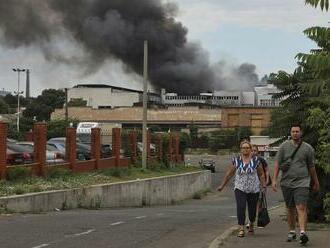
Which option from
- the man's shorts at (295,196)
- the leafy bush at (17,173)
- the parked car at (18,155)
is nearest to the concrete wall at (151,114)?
the parked car at (18,155)

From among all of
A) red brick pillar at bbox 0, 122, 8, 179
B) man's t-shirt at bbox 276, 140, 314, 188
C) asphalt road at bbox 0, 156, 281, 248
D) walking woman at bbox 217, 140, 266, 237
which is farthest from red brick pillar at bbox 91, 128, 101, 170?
man's t-shirt at bbox 276, 140, 314, 188

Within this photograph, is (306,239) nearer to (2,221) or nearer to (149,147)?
(2,221)

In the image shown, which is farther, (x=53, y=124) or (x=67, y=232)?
(x=53, y=124)

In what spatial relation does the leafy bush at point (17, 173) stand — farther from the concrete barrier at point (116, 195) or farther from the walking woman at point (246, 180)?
the walking woman at point (246, 180)

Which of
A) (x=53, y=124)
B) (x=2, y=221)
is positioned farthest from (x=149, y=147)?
(x=53, y=124)

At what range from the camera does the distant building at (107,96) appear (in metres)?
141

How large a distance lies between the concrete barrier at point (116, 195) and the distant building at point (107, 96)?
101 meters

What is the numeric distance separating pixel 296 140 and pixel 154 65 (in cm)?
12637

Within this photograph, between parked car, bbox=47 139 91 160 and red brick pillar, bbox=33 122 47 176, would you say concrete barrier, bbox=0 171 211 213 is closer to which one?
red brick pillar, bbox=33 122 47 176

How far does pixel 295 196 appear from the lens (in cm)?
997

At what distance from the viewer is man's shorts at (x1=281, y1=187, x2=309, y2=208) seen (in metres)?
9.89

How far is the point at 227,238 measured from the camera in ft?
35.5

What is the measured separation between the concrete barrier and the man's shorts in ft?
27.4

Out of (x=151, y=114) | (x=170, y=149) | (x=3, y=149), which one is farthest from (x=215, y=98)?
(x=3, y=149)
